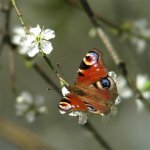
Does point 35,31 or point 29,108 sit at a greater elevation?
point 29,108

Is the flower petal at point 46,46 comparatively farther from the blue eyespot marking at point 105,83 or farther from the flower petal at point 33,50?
the blue eyespot marking at point 105,83

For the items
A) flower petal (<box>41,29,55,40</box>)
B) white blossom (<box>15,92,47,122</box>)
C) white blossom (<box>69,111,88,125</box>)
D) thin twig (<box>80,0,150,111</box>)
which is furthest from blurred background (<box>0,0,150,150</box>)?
white blossom (<box>69,111,88,125</box>)

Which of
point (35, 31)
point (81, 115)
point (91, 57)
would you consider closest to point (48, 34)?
point (35, 31)

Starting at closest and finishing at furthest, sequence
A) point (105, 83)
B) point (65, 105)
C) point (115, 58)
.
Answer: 1. point (65, 105)
2. point (105, 83)
3. point (115, 58)

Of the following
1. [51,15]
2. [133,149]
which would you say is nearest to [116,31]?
[51,15]

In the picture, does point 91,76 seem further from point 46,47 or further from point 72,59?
point 72,59

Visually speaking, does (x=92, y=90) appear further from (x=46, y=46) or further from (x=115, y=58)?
(x=115, y=58)

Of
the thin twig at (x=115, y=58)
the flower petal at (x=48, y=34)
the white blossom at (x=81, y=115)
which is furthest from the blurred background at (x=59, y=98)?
the white blossom at (x=81, y=115)
